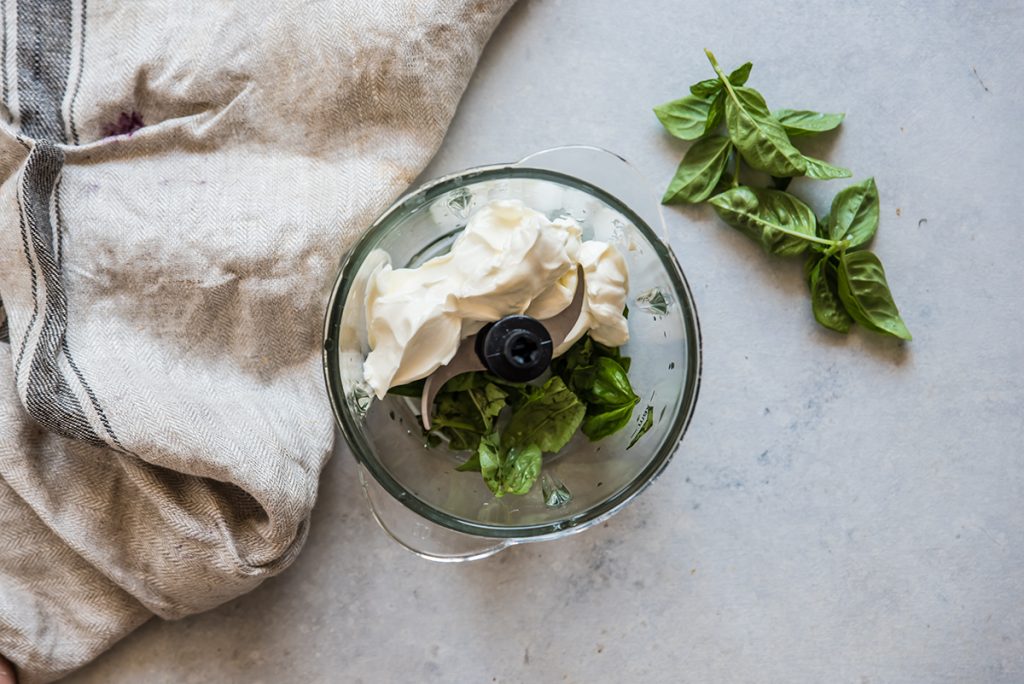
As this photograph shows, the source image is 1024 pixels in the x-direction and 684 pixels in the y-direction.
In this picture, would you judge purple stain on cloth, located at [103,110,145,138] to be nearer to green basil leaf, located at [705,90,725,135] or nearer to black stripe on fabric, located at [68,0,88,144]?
black stripe on fabric, located at [68,0,88,144]

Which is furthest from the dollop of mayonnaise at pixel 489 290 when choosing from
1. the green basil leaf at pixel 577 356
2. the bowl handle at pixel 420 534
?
the bowl handle at pixel 420 534

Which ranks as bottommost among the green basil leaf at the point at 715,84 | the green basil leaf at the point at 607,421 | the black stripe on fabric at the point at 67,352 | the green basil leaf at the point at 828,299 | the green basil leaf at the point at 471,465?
the black stripe on fabric at the point at 67,352

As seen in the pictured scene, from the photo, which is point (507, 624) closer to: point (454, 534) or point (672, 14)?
point (454, 534)

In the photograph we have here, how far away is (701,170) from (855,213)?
178 millimetres

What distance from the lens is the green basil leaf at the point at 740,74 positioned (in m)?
0.88

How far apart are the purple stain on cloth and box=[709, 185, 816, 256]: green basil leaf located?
612mm

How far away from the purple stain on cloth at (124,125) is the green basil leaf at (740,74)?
0.63 meters

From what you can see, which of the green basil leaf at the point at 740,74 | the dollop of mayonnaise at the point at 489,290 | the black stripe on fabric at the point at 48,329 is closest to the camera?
the dollop of mayonnaise at the point at 489,290

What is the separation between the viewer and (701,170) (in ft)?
2.99

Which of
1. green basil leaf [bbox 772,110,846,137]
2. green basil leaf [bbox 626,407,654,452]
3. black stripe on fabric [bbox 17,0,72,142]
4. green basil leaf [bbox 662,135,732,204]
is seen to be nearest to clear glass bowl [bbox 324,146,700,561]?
green basil leaf [bbox 626,407,654,452]

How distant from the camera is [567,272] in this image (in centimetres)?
70

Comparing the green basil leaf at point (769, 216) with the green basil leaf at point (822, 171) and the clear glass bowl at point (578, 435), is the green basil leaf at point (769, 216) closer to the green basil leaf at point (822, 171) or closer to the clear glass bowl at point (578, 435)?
the green basil leaf at point (822, 171)

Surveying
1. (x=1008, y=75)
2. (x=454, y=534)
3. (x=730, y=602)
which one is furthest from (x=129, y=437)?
(x=1008, y=75)

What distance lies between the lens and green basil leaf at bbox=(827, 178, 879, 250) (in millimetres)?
919
